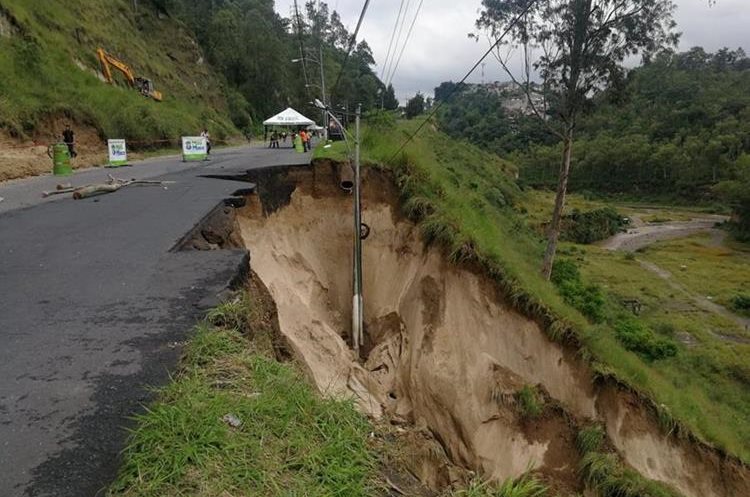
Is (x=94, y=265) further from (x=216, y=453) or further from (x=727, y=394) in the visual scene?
(x=727, y=394)

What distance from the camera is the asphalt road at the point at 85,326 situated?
312 cm

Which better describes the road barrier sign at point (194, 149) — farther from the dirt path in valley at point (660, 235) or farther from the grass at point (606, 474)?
the dirt path in valley at point (660, 235)

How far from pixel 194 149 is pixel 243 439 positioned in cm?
2111

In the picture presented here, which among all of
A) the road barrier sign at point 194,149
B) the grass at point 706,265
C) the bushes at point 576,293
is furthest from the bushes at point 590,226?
the road barrier sign at point 194,149

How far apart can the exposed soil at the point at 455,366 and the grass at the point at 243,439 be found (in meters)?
3.25

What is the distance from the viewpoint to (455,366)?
31.5 feet

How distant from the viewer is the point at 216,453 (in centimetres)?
310

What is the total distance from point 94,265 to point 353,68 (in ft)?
262

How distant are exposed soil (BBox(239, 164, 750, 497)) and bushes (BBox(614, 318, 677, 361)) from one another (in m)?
11.0

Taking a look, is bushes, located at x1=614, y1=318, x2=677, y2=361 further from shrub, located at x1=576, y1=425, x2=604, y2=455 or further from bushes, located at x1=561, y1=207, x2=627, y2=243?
bushes, located at x1=561, y1=207, x2=627, y2=243

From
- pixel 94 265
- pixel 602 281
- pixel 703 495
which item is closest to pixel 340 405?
pixel 94 265

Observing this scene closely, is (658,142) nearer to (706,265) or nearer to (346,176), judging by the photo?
(706,265)

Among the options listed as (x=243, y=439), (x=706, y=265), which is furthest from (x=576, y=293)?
(x=706, y=265)

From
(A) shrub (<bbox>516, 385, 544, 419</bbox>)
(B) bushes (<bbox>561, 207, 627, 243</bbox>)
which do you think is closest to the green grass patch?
(A) shrub (<bbox>516, 385, 544, 419</bbox>)
